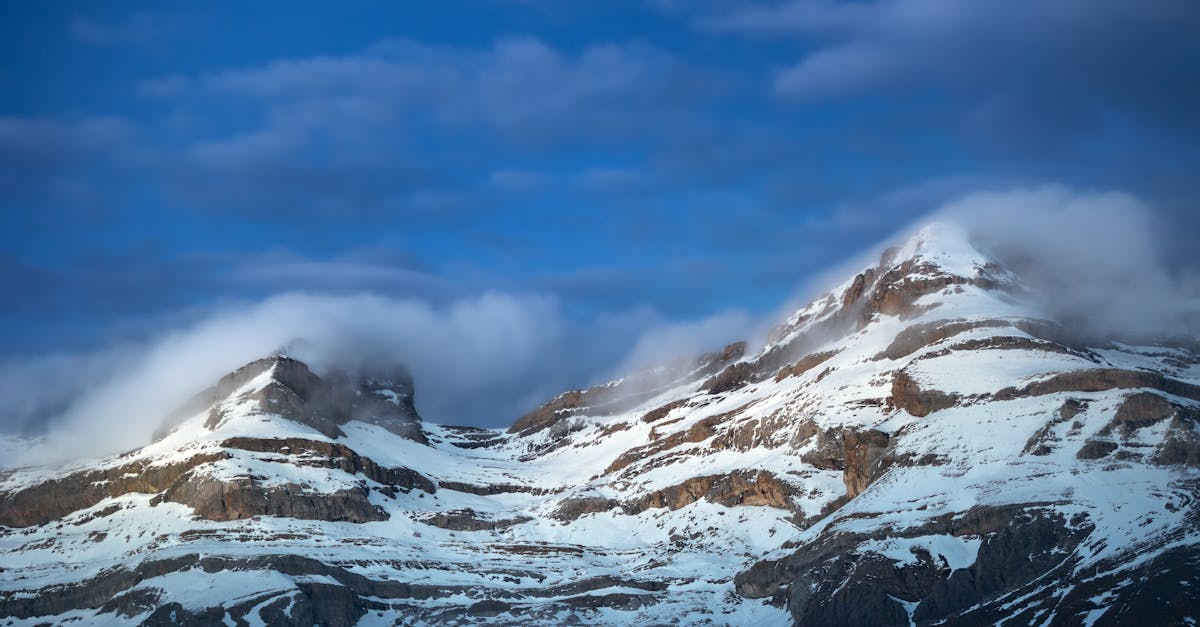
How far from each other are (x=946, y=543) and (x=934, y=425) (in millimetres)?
33650

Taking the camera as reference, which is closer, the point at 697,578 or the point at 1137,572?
the point at 1137,572

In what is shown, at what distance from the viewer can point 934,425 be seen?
638ft

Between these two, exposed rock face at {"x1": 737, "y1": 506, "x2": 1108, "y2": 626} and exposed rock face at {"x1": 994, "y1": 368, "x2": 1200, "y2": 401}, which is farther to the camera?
exposed rock face at {"x1": 994, "y1": 368, "x2": 1200, "y2": 401}

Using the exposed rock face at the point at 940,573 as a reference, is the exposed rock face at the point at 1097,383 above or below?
above

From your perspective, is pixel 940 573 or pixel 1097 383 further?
pixel 1097 383

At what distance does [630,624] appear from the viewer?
7215 inches

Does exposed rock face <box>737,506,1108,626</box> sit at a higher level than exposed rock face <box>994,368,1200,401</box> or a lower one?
lower

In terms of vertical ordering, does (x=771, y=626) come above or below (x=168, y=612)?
below

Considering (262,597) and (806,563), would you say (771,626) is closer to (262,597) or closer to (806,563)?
(806,563)

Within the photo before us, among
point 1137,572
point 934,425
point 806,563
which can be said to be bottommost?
point 1137,572

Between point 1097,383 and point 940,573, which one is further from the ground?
point 1097,383

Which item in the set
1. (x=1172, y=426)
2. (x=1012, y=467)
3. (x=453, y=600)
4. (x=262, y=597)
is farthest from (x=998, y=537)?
(x=262, y=597)

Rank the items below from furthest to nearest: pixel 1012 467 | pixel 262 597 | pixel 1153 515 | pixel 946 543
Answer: pixel 262 597, pixel 1012 467, pixel 946 543, pixel 1153 515

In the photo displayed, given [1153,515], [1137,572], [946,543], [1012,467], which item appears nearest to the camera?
[1137,572]
